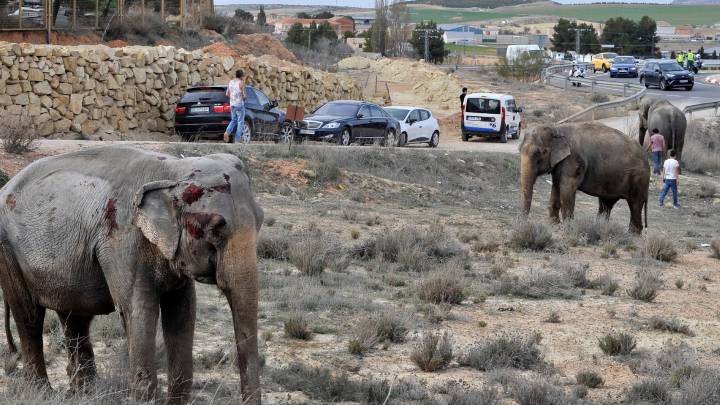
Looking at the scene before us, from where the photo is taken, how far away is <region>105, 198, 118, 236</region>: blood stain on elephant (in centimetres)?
714

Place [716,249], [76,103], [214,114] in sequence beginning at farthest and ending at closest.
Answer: [76,103]
[214,114]
[716,249]

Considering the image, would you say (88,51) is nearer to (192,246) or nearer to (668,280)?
(668,280)

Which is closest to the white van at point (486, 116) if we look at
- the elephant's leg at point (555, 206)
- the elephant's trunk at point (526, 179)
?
the elephant's leg at point (555, 206)

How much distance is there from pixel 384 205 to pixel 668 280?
826cm

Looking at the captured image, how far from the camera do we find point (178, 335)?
296 inches

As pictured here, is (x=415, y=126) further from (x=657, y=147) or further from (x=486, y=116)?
(x=657, y=147)

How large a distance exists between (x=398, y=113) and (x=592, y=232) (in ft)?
58.8

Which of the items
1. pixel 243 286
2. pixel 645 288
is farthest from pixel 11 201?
pixel 645 288

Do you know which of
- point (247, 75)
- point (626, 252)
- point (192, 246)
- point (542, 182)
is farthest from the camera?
point (247, 75)

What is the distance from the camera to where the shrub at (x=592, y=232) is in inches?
761

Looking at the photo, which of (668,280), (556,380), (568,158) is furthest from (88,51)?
(556,380)

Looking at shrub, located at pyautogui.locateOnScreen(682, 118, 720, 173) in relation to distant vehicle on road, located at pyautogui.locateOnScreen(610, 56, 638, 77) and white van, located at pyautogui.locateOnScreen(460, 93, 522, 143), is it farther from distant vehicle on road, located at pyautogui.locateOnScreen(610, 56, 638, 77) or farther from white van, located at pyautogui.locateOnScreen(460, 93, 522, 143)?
distant vehicle on road, located at pyautogui.locateOnScreen(610, 56, 638, 77)

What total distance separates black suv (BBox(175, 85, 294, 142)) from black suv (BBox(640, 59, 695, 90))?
134 feet

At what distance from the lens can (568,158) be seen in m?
19.4
